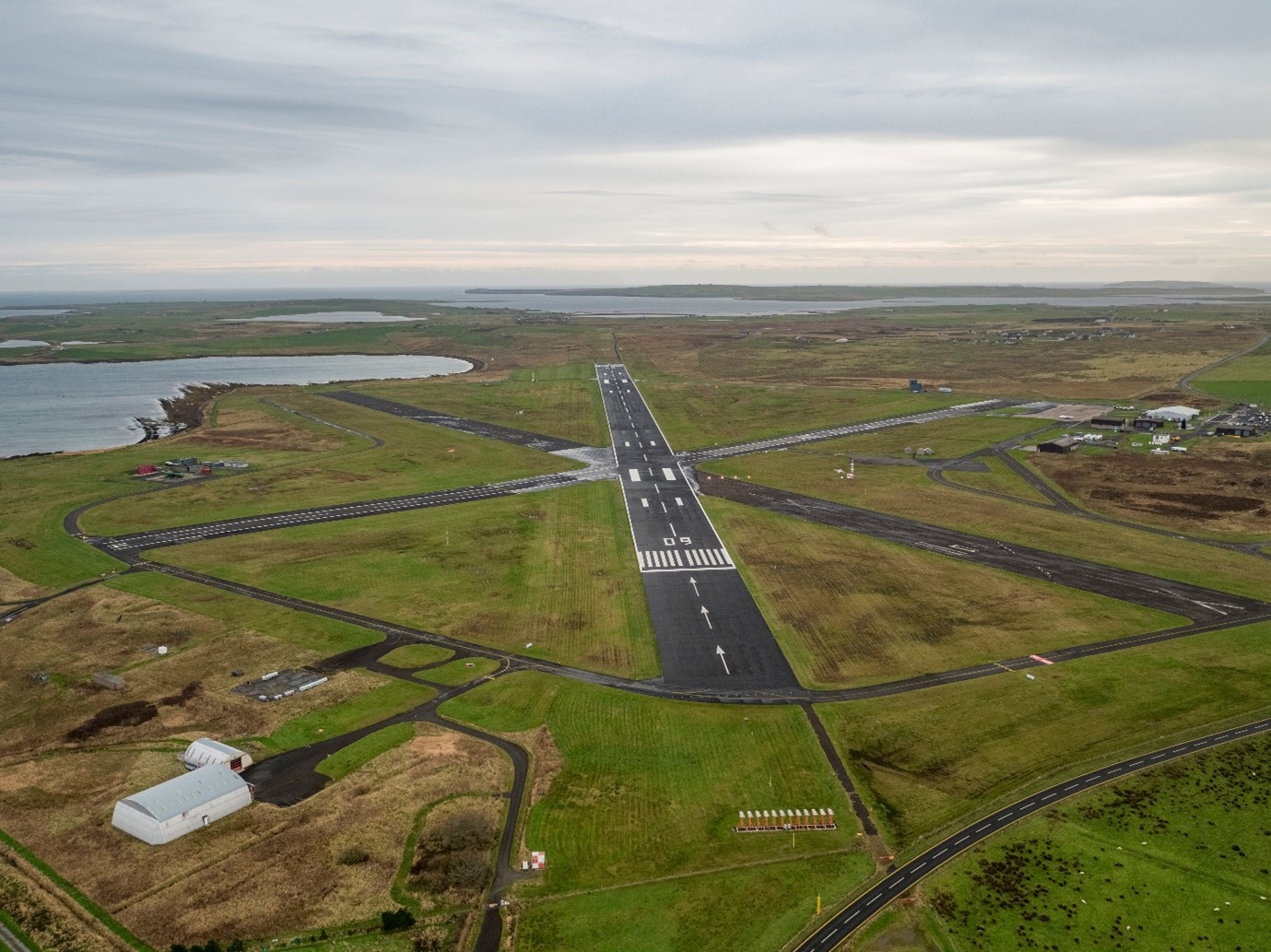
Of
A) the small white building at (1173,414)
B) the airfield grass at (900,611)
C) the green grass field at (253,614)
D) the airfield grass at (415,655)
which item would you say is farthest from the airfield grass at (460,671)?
the small white building at (1173,414)

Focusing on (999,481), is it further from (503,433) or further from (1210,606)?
(503,433)

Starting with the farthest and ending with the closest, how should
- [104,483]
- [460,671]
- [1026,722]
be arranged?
[104,483], [460,671], [1026,722]

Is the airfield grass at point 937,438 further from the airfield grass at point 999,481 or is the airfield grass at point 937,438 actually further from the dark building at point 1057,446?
the airfield grass at point 999,481

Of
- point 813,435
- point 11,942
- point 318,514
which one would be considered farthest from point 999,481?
point 11,942

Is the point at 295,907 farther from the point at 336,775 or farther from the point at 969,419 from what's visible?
the point at 969,419

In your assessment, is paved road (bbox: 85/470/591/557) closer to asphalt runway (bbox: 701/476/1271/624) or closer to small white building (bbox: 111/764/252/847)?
asphalt runway (bbox: 701/476/1271/624)
